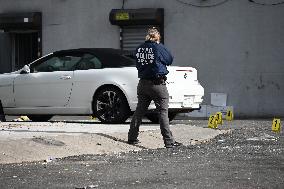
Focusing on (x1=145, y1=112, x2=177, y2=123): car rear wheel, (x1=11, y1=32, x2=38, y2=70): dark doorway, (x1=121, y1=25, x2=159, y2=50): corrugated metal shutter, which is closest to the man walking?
(x1=145, y1=112, x2=177, y2=123): car rear wheel

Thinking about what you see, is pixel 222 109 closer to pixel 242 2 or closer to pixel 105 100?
pixel 242 2

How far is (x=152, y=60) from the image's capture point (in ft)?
35.6

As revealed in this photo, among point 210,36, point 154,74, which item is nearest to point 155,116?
point 154,74

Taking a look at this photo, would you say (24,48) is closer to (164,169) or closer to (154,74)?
(154,74)

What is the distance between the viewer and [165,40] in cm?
2298

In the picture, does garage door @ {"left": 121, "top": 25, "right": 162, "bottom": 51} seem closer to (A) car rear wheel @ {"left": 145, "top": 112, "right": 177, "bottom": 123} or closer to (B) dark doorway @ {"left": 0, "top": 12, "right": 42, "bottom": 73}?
(B) dark doorway @ {"left": 0, "top": 12, "right": 42, "bottom": 73}

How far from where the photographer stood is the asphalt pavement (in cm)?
711

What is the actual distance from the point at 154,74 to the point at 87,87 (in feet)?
11.9

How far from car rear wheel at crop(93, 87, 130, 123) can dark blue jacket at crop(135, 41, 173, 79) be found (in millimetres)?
2859

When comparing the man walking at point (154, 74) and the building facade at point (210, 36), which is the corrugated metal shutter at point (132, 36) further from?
the man walking at point (154, 74)

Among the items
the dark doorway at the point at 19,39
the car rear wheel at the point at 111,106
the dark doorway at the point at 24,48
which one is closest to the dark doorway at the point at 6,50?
the dark doorway at the point at 19,39

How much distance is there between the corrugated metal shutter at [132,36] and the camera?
77.2 feet

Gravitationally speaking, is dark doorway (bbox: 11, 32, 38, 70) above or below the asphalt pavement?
above

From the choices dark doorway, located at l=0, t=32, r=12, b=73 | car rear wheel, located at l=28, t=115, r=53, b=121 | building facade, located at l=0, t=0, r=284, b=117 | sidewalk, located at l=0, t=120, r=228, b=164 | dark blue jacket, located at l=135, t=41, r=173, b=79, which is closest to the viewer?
sidewalk, located at l=0, t=120, r=228, b=164
